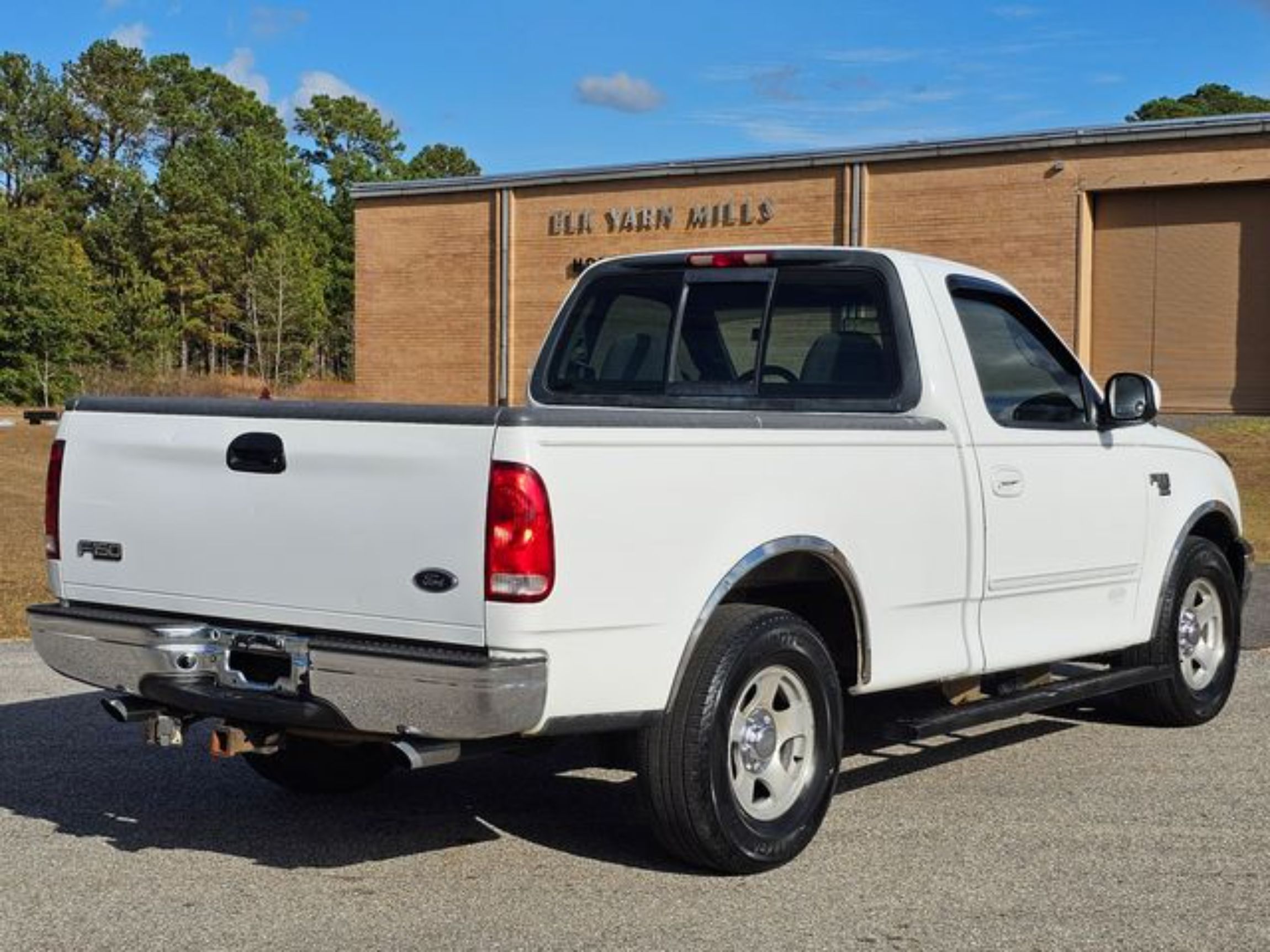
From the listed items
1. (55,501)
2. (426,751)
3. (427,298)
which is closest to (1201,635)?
(426,751)

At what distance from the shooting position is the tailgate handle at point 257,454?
204 inches

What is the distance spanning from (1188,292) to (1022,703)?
92.1ft

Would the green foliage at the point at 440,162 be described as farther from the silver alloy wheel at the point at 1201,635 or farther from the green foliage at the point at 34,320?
the silver alloy wheel at the point at 1201,635

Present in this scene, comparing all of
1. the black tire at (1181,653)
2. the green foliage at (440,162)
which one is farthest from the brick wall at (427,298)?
the green foliage at (440,162)

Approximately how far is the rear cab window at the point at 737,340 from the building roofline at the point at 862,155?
26168 millimetres

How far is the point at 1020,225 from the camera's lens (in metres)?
33.8

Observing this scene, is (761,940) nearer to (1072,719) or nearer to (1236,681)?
(1072,719)

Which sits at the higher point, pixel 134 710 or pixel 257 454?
pixel 257 454

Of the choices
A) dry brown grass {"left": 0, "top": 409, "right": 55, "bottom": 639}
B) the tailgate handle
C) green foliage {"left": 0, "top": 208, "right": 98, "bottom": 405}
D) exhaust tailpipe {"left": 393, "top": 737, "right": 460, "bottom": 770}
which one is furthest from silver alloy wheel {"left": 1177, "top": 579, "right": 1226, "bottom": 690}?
green foliage {"left": 0, "top": 208, "right": 98, "bottom": 405}

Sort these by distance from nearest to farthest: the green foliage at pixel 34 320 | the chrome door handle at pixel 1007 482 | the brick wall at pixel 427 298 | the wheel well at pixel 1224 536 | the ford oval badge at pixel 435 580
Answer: the ford oval badge at pixel 435 580 → the chrome door handle at pixel 1007 482 → the wheel well at pixel 1224 536 → the brick wall at pixel 427 298 → the green foliage at pixel 34 320

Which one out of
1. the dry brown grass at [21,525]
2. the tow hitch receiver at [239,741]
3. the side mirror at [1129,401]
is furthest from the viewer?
the dry brown grass at [21,525]

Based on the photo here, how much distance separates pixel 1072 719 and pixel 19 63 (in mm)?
91000

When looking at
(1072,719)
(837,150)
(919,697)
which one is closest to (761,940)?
(919,697)

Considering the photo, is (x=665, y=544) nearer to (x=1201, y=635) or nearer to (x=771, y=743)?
(x=771, y=743)
